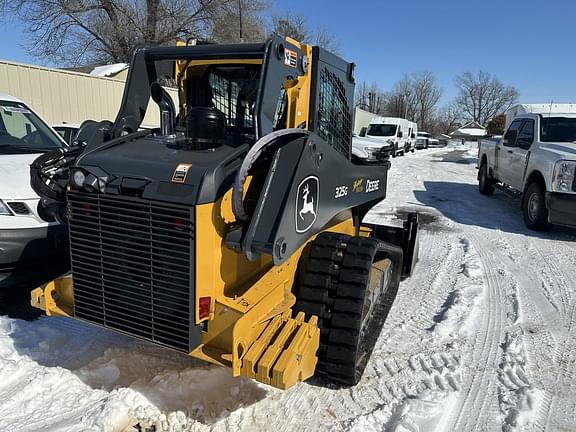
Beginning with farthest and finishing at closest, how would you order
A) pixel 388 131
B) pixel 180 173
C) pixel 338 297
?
pixel 388 131
pixel 338 297
pixel 180 173

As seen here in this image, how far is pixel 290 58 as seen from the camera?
2.87 meters

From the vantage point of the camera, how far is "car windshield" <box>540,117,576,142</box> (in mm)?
8555

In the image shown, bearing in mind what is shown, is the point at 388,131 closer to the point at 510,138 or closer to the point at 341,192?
the point at 510,138

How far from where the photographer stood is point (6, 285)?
4.12 m

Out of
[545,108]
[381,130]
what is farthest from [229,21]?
[545,108]

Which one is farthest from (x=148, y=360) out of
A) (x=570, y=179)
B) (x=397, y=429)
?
(x=570, y=179)

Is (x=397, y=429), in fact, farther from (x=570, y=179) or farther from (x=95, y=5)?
(x=95, y=5)

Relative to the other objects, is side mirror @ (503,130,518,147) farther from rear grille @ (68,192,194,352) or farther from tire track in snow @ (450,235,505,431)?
rear grille @ (68,192,194,352)

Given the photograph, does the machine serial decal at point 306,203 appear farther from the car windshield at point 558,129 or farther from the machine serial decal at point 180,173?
the car windshield at point 558,129

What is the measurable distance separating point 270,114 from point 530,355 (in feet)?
9.76

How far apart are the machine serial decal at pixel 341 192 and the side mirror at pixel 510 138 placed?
299 inches

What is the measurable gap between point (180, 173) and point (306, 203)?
770 millimetres

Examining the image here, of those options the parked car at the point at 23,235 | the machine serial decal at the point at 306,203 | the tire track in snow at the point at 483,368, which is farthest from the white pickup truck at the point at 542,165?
the parked car at the point at 23,235

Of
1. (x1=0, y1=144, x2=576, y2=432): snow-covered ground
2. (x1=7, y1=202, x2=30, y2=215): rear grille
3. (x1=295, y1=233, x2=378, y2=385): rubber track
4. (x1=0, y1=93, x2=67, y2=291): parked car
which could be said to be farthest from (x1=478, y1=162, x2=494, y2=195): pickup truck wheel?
(x1=7, y1=202, x2=30, y2=215): rear grille
